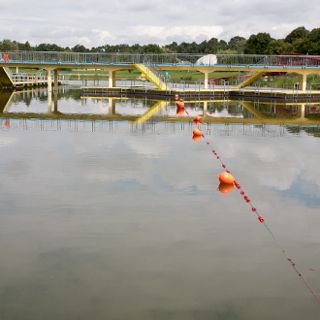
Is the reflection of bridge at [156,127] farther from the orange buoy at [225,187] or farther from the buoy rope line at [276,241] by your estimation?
the orange buoy at [225,187]

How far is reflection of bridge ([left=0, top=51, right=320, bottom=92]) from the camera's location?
2190 inches

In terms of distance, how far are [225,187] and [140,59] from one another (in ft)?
140

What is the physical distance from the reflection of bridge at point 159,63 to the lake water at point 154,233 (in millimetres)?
34395

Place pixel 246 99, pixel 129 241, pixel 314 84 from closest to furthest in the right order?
1. pixel 129 241
2. pixel 246 99
3. pixel 314 84

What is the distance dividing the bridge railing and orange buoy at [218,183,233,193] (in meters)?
41.7

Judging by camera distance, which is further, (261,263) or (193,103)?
(193,103)

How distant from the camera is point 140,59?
56156mm

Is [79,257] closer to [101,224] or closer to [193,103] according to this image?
[101,224]

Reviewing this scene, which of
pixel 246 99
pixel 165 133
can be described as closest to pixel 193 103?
pixel 246 99

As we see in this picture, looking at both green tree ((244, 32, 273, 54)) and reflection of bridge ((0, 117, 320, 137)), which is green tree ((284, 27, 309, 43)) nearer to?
green tree ((244, 32, 273, 54))

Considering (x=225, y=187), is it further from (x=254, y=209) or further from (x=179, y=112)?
(x=179, y=112)

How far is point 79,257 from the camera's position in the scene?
10.1m

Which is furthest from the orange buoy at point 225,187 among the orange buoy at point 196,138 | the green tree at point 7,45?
the green tree at point 7,45

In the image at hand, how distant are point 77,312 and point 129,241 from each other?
3.06 m
